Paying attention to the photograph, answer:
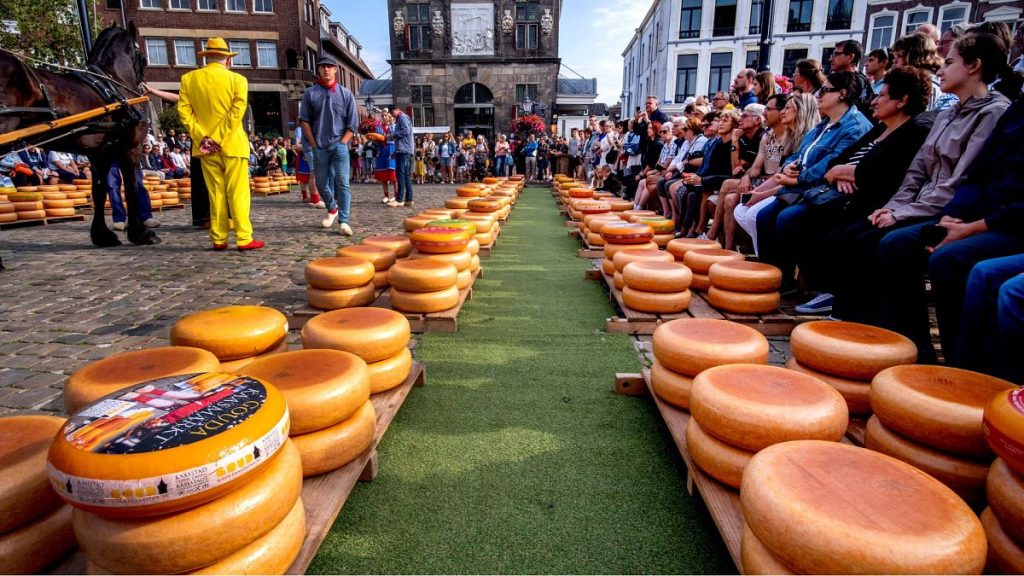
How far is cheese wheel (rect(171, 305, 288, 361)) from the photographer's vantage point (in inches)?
96.2

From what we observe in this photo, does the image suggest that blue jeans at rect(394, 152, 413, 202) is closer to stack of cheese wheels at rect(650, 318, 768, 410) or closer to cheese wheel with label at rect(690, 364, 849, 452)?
stack of cheese wheels at rect(650, 318, 768, 410)

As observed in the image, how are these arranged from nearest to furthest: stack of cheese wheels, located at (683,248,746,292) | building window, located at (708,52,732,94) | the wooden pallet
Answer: the wooden pallet, stack of cheese wheels, located at (683,248,746,292), building window, located at (708,52,732,94)

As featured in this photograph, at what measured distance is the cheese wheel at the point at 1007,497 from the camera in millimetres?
1330

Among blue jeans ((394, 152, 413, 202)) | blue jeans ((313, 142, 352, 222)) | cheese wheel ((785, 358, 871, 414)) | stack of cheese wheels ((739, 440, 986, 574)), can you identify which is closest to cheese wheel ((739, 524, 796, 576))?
stack of cheese wheels ((739, 440, 986, 574))

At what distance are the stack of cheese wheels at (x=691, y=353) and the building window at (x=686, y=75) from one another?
121ft

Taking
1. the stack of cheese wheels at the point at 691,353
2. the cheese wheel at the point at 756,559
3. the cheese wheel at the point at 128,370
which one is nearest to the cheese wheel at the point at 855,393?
the stack of cheese wheels at the point at 691,353

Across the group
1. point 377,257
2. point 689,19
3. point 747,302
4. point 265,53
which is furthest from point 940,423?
point 265,53

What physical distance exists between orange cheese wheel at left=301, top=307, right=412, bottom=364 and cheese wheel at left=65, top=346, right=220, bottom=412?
502 millimetres

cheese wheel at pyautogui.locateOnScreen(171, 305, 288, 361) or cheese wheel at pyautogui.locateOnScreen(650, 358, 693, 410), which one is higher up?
cheese wheel at pyautogui.locateOnScreen(171, 305, 288, 361)

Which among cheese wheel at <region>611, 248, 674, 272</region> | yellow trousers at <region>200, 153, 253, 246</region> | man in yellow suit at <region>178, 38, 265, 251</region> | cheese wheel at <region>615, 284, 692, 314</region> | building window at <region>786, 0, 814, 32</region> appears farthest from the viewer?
building window at <region>786, 0, 814, 32</region>

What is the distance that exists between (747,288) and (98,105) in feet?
25.1

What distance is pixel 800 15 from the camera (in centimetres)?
3297

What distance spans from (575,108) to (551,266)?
37.8 m

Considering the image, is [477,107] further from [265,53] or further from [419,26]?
[265,53]
